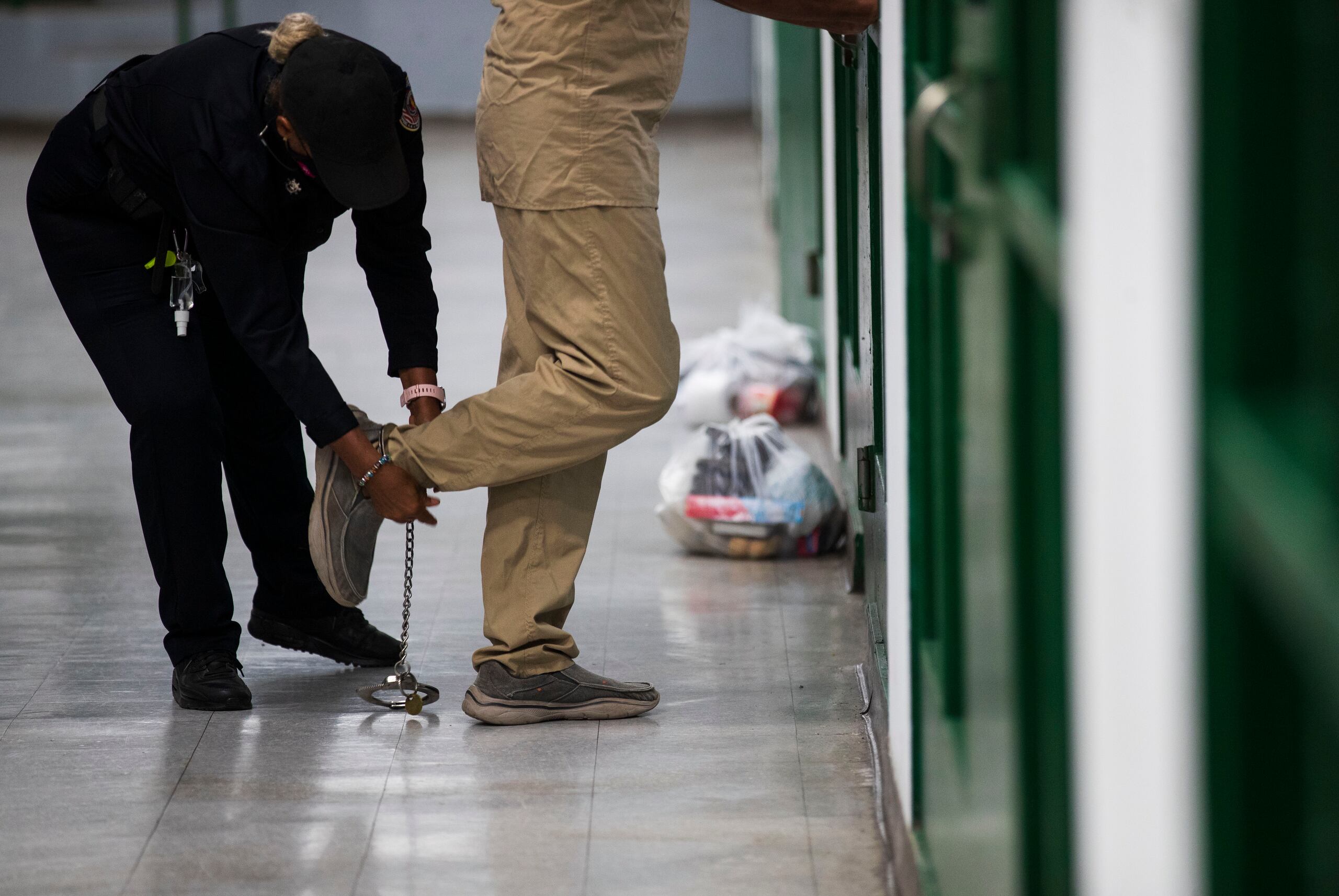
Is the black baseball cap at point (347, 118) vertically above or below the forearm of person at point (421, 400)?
above

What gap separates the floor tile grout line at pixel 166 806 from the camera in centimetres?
232

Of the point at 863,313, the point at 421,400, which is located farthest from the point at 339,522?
the point at 863,313

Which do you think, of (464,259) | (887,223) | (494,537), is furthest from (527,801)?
(464,259)

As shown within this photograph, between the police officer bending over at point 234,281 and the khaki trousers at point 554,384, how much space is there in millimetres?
129

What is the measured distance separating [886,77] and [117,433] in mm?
3753

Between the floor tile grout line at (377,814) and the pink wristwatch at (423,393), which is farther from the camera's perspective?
the pink wristwatch at (423,393)

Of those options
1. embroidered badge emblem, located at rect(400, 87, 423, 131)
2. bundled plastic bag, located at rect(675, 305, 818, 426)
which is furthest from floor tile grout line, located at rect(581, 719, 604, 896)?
bundled plastic bag, located at rect(675, 305, 818, 426)

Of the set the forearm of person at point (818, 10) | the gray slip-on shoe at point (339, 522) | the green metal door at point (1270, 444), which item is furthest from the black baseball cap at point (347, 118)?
the green metal door at point (1270, 444)

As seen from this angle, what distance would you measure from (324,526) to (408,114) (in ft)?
2.33

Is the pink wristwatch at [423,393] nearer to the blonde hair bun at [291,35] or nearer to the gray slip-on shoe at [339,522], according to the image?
the gray slip-on shoe at [339,522]

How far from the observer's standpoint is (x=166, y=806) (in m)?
2.56

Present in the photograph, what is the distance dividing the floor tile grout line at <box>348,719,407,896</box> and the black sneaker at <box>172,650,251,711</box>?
321 millimetres

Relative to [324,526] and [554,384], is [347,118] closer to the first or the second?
[554,384]

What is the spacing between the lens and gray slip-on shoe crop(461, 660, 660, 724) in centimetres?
287
